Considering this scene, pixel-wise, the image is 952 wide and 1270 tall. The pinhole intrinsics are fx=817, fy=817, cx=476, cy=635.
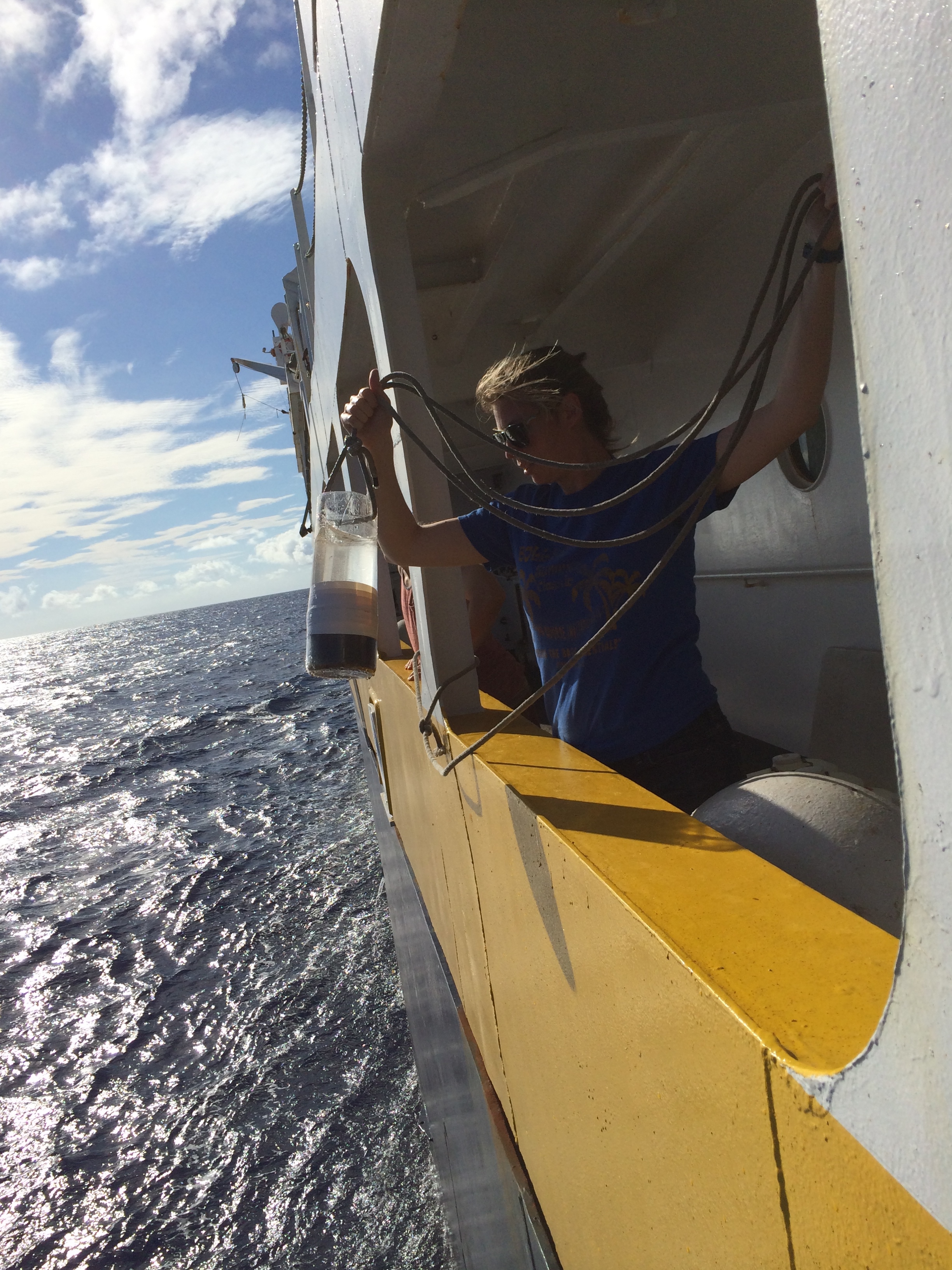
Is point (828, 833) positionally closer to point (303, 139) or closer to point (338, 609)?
point (338, 609)

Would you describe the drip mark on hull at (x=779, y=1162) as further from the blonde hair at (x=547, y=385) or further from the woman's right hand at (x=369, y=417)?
the woman's right hand at (x=369, y=417)

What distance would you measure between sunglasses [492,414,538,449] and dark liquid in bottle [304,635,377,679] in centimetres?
69

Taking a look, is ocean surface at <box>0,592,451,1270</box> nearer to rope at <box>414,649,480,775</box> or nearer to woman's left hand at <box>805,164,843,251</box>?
rope at <box>414,649,480,775</box>

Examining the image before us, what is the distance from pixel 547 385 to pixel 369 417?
1.62 ft

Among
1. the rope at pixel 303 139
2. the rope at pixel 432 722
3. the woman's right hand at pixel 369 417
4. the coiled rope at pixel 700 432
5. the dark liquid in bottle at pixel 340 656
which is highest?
the rope at pixel 303 139

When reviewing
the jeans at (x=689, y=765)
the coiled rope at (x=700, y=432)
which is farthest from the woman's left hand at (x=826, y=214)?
the jeans at (x=689, y=765)

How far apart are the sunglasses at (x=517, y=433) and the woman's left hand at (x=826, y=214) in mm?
918

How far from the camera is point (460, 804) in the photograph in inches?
95.7

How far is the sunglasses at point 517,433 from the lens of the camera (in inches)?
85.9

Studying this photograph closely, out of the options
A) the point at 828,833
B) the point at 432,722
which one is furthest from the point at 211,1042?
the point at 828,833

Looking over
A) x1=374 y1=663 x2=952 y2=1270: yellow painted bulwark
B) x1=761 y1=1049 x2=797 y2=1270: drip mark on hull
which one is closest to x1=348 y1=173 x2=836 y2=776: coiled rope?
x1=374 y1=663 x2=952 y2=1270: yellow painted bulwark

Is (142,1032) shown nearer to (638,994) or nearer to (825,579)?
(825,579)

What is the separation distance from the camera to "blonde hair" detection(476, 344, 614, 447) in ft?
7.07

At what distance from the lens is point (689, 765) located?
6.72 feet
